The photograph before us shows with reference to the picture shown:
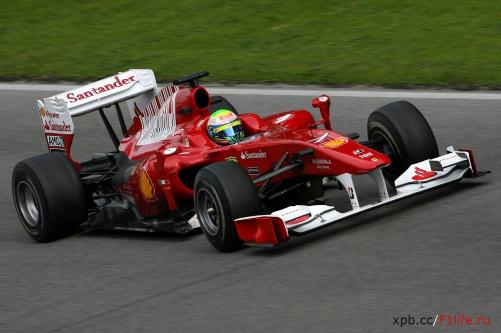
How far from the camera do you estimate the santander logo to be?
10.1 meters

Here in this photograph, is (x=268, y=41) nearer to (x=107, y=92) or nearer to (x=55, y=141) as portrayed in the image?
(x=107, y=92)

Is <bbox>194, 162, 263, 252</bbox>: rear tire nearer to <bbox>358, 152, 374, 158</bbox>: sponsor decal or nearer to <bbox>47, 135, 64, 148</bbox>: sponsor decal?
<bbox>358, 152, 374, 158</bbox>: sponsor decal

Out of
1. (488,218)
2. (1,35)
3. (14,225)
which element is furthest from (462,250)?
(1,35)

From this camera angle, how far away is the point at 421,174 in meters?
8.74

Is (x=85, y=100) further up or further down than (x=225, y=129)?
further up

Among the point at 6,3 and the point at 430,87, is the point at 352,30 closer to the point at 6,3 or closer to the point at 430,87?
the point at 430,87

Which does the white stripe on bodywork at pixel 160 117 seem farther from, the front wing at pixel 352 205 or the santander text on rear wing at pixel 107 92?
the front wing at pixel 352 205

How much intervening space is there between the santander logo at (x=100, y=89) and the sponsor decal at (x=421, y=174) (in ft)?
9.71

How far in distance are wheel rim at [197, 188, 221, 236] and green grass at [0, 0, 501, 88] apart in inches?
231

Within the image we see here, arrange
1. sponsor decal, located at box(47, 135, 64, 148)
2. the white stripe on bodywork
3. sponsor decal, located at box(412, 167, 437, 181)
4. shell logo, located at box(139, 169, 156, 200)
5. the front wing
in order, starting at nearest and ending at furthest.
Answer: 1. the front wing
2. sponsor decal, located at box(412, 167, 437, 181)
3. shell logo, located at box(139, 169, 156, 200)
4. the white stripe on bodywork
5. sponsor decal, located at box(47, 135, 64, 148)

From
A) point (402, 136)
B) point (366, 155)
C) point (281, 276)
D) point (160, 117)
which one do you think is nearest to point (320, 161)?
point (366, 155)

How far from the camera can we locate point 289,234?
7918mm

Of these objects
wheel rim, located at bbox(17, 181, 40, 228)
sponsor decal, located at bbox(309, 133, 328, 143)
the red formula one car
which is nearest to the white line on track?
the red formula one car

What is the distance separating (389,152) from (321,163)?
1.03 meters
